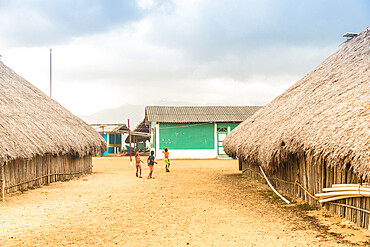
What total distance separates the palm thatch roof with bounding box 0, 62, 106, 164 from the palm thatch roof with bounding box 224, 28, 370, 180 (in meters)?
6.22

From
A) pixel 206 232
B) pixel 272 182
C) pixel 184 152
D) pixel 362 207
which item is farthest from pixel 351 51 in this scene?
pixel 184 152

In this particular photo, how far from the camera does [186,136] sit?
2677 cm

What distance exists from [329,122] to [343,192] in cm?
139

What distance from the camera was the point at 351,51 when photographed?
10.5m

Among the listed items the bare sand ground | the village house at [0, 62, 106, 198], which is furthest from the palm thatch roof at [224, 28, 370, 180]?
the village house at [0, 62, 106, 198]

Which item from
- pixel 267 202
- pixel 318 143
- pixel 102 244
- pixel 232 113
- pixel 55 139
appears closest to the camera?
pixel 102 244

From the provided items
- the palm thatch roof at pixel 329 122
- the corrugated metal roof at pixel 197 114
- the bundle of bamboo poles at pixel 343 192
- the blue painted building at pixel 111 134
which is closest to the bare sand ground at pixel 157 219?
the bundle of bamboo poles at pixel 343 192

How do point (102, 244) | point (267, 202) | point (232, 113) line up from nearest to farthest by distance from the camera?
point (102, 244)
point (267, 202)
point (232, 113)

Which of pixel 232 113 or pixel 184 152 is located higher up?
pixel 232 113

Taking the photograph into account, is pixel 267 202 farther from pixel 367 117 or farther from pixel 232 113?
pixel 232 113

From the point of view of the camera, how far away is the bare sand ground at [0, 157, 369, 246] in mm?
5344

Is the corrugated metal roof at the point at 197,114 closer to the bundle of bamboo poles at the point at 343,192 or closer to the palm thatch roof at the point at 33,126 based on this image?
the palm thatch roof at the point at 33,126

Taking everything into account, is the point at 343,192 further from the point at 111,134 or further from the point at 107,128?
the point at 111,134

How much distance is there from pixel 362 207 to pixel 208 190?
211 inches
